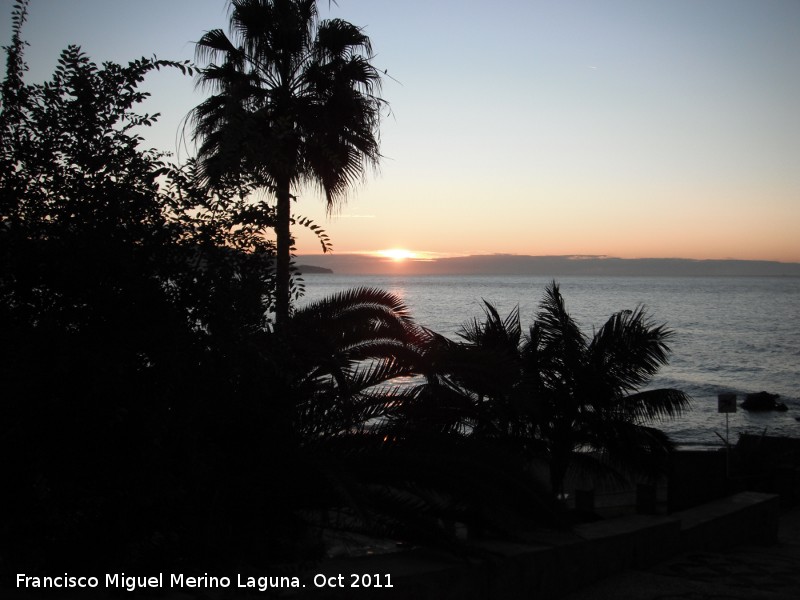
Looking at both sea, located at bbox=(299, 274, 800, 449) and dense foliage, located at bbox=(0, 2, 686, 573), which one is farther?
sea, located at bbox=(299, 274, 800, 449)

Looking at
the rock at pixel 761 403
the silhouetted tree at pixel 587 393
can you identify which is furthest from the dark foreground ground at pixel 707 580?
the rock at pixel 761 403

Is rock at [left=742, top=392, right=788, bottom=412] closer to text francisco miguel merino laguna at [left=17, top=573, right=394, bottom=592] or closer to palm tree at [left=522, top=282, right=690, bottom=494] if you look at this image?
palm tree at [left=522, top=282, right=690, bottom=494]

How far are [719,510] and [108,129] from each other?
720cm


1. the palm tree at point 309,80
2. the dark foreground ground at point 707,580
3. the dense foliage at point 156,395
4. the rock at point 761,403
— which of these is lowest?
the rock at point 761,403

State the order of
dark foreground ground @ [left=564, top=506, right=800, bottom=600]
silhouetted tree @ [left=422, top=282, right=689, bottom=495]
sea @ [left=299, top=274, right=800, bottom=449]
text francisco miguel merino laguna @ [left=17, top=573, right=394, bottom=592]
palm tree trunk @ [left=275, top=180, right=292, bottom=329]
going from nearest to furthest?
text francisco miguel merino laguna @ [left=17, top=573, right=394, bottom=592] → palm tree trunk @ [left=275, top=180, right=292, bottom=329] → dark foreground ground @ [left=564, top=506, right=800, bottom=600] → silhouetted tree @ [left=422, top=282, right=689, bottom=495] → sea @ [left=299, top=274, right=800, bottom=449]

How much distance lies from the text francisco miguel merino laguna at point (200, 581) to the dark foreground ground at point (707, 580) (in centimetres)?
210

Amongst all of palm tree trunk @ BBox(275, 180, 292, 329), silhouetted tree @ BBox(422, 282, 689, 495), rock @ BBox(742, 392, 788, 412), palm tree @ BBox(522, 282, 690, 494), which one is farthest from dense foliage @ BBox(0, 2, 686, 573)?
rock @ BBox(742, 392, 788, 412)

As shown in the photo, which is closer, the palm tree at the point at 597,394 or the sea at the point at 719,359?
the palm tree at the point at 597,394

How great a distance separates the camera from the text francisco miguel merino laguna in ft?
12.3

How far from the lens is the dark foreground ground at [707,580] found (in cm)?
556

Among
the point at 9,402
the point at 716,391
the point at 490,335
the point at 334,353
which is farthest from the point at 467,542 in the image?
the point at 716,391

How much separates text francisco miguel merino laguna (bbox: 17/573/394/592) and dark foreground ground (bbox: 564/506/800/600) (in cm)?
210

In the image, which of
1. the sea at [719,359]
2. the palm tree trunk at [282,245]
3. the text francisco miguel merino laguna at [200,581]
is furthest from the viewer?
the sea at [719,359]

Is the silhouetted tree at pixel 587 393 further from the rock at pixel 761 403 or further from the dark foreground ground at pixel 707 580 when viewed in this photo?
the rock at pixel 761 403
